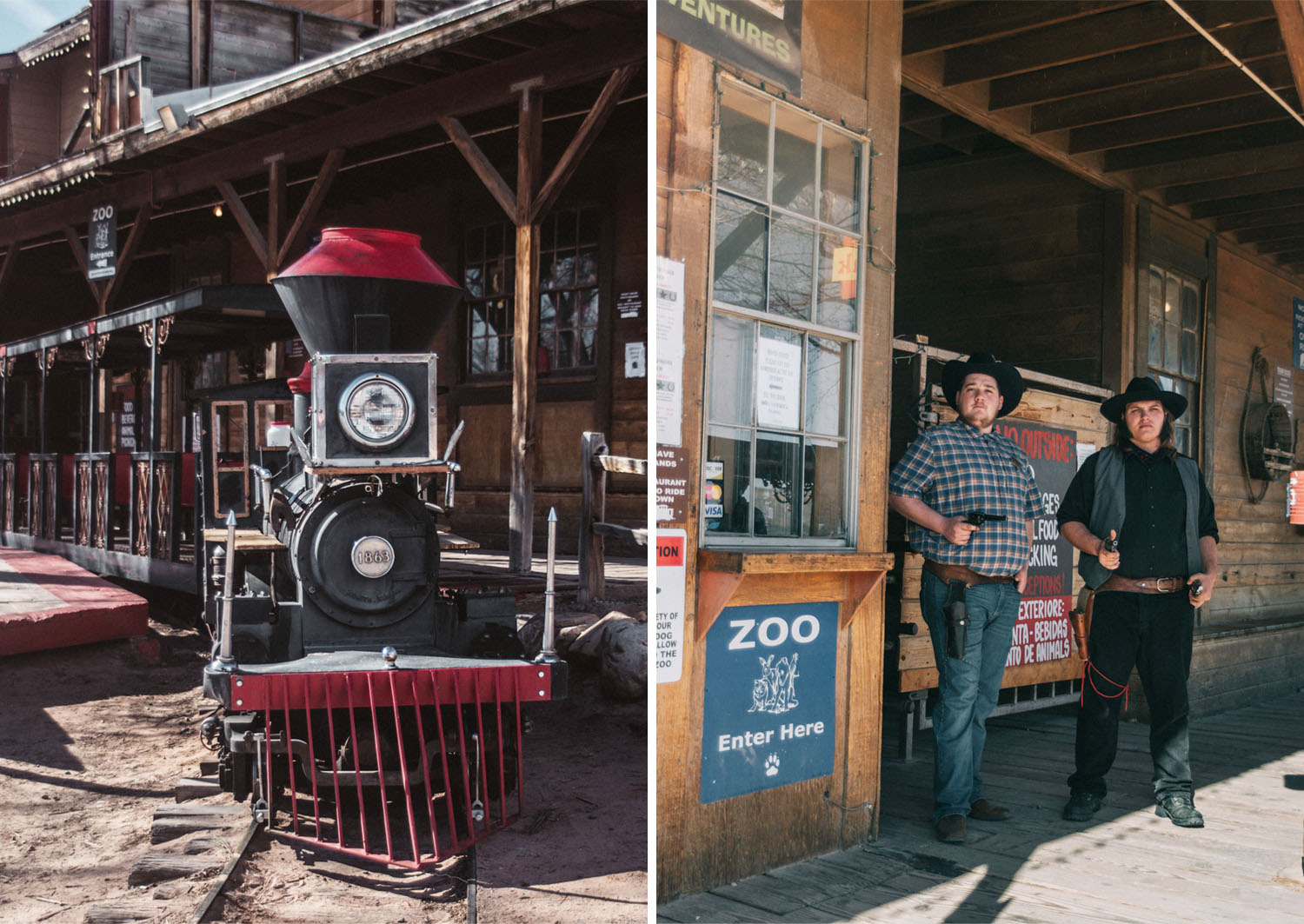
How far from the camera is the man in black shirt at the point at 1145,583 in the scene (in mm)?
4992

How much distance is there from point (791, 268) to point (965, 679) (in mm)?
1689

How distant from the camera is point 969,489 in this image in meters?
4.59

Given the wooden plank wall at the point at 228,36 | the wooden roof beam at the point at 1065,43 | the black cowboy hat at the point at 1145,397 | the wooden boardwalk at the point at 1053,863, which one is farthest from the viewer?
the wooden plank wall at the point at 228,36

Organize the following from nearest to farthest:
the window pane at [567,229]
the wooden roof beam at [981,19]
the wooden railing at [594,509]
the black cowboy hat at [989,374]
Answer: the black cowboy hat at [989,374]
the wooden roof beam at [981,19]
the wooden railing at [594,509]
the window pane at [567,229]

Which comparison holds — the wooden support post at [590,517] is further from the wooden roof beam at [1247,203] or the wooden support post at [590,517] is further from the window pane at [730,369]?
the wooden roof beam at [1247,203]

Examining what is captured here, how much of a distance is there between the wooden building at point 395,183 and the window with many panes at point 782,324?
189 cm

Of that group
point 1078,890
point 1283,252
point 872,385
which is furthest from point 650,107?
point 1283,252

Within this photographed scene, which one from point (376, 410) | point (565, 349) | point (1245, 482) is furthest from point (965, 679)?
point (565, 349)

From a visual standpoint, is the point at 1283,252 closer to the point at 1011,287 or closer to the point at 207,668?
the point at 1011,287

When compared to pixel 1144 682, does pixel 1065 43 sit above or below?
above

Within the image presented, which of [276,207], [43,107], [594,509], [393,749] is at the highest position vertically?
[43,107]

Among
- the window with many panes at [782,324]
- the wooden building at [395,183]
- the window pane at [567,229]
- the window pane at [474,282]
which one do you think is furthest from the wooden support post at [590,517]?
the window pane at [474,282]

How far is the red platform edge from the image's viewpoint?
6949mm

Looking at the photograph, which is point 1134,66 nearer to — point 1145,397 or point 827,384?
point 1145,397
